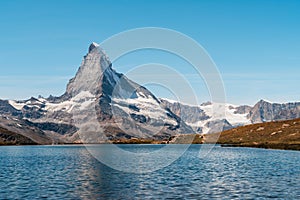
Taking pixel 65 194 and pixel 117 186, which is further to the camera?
pixel 117 186

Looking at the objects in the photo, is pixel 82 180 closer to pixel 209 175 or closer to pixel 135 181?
pixel 135 181

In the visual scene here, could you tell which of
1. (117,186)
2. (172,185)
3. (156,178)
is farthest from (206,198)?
(156,178)

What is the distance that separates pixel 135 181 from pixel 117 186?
7.93 meters

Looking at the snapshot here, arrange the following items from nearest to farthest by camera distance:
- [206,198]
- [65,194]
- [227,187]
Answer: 1. [206,198]
2. [65,194]
3. [227,187]

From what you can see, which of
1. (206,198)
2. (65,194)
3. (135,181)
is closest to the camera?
(206,198)

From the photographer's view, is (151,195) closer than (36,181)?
Yes

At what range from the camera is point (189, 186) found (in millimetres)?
75938

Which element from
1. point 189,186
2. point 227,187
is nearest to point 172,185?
point 189,186

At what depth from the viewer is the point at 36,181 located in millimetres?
85688

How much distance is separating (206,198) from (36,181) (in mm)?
39887

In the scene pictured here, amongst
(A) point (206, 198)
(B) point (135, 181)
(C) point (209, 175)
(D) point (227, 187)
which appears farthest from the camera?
(C) point (209, 175)

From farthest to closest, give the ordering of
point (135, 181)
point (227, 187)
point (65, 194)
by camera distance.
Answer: point (135, 181) < point (227, 187) < point (65, 194)

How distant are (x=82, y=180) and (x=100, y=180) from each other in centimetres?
414

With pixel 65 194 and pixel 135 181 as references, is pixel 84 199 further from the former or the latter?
pixel 135 181
